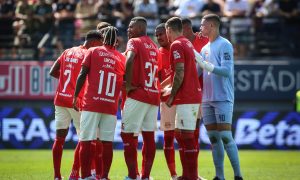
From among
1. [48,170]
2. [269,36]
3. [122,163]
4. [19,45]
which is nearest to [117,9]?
[19,45]

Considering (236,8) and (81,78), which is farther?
(236,8)

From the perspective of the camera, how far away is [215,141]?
14227mm

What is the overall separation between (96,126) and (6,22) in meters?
14.5

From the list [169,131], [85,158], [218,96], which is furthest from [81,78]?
[218,96]

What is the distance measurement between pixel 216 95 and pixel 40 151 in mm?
11268

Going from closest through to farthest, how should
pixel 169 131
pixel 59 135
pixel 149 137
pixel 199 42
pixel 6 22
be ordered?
pixel 149 137 < pixel 59 135 < pixel 169 131 < pixel 199 42 < pixel 6 22

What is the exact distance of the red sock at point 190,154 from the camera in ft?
44.9

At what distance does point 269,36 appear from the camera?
1060 inches

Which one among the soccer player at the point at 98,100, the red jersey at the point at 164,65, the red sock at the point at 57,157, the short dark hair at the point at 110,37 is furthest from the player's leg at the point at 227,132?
the red sock at the point at 57,157

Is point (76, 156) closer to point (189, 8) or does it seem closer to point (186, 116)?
point (186, 116)

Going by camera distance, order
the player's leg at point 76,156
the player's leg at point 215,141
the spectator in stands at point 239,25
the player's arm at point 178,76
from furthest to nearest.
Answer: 1. the spectator in stands at point 239,25
2. the player's leg at point 76,156
3. the player's leg at point 215,141
4. the player's arm at point 178,76

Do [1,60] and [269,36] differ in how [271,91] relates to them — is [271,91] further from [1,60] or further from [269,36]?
[1,60]

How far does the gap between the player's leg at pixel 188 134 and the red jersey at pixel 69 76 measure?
2.01 metres

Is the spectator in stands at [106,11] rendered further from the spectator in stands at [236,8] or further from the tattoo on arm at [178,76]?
the tattoo on arm at [178,76]
